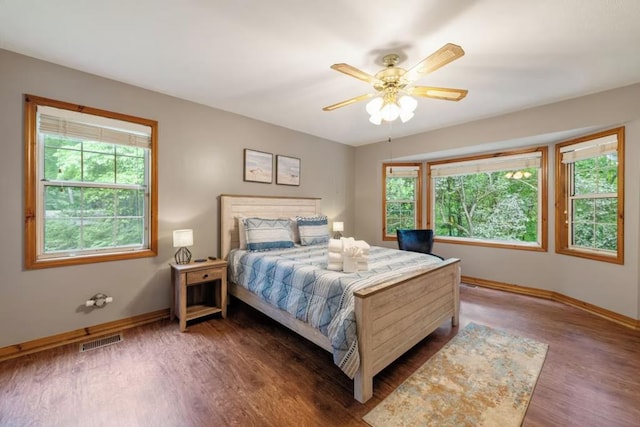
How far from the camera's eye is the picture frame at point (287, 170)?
405 centimetres

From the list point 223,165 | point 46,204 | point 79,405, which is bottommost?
point 79,405

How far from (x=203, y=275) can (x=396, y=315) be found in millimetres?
2021

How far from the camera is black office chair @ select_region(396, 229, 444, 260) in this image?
4.18m

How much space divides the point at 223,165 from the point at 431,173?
357 cm

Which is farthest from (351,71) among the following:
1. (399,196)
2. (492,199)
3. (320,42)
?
(492,199)

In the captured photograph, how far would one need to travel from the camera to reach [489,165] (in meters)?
4.23

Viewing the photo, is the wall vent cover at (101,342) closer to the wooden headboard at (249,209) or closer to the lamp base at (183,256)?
the lamp base at (183,256)

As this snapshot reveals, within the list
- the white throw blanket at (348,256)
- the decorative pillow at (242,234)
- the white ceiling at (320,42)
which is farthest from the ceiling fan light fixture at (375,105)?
the decorative pillow at (242,234)

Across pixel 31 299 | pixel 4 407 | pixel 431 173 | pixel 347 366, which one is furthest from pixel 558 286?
pixel 31 299

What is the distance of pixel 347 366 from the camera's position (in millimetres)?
1678

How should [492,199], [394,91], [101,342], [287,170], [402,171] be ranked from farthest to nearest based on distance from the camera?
[402,171], [492,199], [287,170], [101,342], [394,91]

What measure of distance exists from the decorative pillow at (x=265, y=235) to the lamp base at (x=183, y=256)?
0.70 m

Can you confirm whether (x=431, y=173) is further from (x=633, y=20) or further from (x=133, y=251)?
(x=133, y=251)

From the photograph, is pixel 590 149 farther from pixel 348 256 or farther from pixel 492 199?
pixel 348 256
